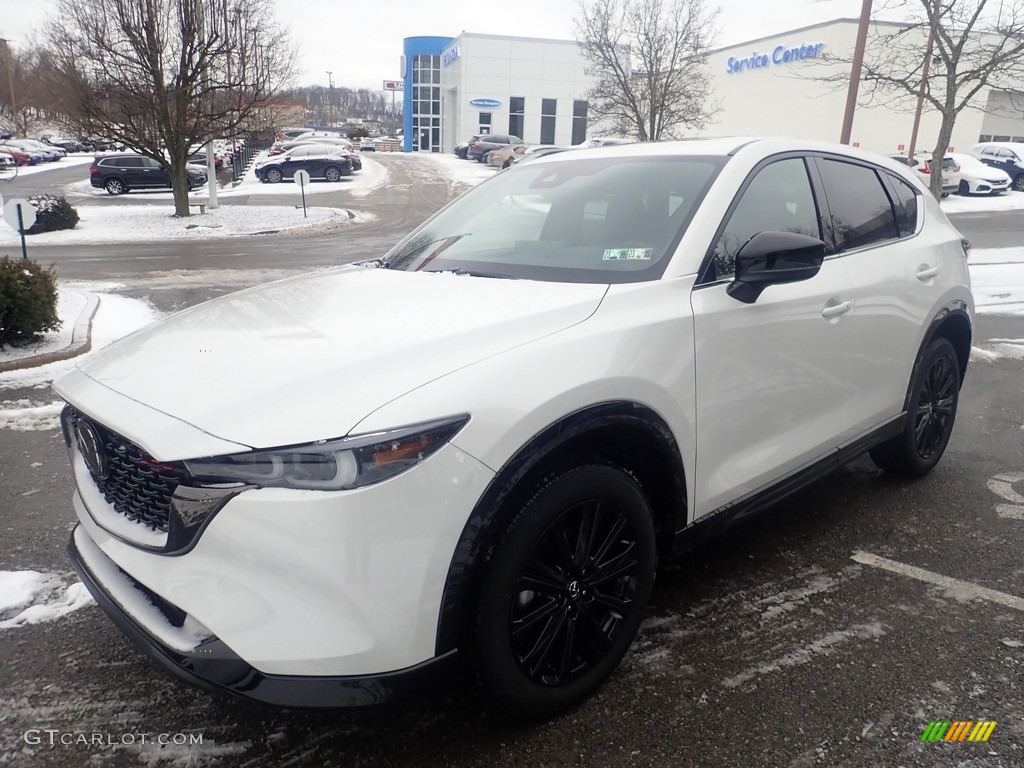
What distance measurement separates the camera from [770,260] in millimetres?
2750

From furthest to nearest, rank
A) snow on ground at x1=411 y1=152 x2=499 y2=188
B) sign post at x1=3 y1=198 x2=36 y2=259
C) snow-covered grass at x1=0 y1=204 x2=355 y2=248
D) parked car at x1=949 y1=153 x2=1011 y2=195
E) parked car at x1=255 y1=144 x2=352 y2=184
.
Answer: snow on ground at x1=411 y1=152 x2=499 y2=188 → parked car at x1=255 y1=144 x2=352 y2=184 → parked car at x1=949 y1=153 x2=1011 y2=195 → snow-covered grass at x1=0 y1=204 x2=355 y2=248 → sign post at x1=3 y1=198 x2=36 y2=259

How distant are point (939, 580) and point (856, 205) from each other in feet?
5.81

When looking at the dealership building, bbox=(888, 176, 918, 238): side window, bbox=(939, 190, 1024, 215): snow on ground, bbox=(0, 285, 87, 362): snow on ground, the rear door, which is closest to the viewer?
the rear door

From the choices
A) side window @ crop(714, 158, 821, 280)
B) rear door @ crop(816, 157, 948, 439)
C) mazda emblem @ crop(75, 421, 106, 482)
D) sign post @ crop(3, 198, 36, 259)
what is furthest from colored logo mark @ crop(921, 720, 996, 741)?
sign post @ crop(3, 198, 36, 259)

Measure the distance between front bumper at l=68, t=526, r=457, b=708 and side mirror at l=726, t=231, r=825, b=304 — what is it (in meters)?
1.67

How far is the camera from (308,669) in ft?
6.23

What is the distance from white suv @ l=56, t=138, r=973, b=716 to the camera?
6.23ft

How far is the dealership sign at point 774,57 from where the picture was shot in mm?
41681

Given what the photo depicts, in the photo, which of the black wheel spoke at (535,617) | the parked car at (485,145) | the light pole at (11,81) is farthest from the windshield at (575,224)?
the light pole at (11,81)

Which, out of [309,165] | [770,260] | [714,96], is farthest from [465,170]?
[770,260]

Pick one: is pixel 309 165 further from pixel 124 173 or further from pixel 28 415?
pixel 28 415

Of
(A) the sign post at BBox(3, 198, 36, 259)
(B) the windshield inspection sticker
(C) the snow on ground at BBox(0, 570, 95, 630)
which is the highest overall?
(B) the windshield inspection sticker

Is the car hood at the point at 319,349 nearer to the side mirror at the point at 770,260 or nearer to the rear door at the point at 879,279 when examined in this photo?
the side mirror at the point at 770,260

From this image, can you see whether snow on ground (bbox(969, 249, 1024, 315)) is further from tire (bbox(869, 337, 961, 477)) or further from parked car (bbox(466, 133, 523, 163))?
parked car (bbox(466, 133, 523, 163))
